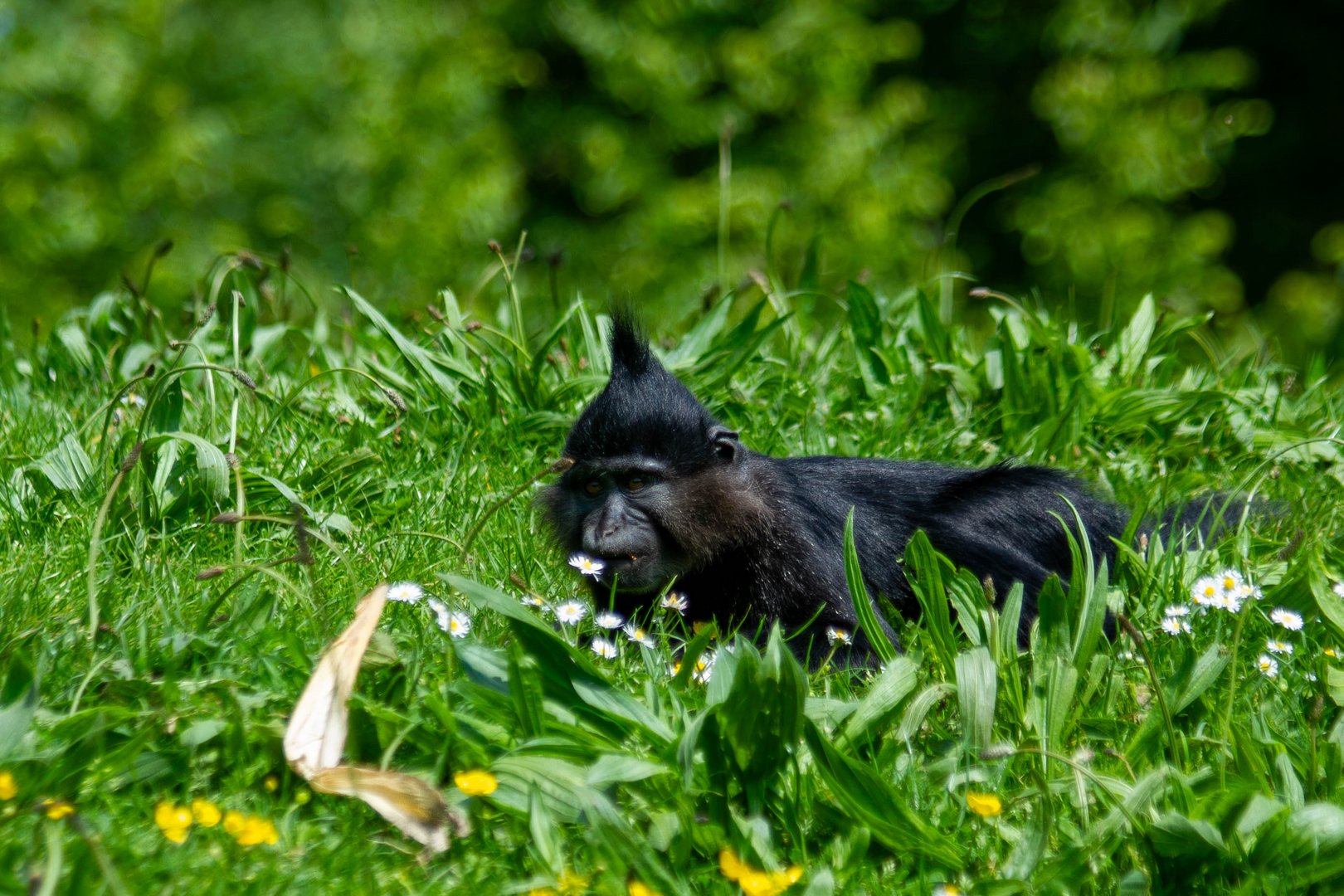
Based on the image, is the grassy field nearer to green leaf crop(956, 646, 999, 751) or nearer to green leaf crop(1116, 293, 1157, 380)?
green leaf crop(956, 646, 999, 751)

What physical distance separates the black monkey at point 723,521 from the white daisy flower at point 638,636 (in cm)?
42

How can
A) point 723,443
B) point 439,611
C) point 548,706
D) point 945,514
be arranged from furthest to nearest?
point 945,514 < point 723,443 < point 439,611 < point 548,706

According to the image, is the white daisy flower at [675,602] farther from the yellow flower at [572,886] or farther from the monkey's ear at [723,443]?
the yellow flower at [572,886]

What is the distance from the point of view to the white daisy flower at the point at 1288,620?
3.92 m

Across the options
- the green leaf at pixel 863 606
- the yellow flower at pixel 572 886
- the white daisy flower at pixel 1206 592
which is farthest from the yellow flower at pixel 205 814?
the white daisy flower at pixel 1206 592

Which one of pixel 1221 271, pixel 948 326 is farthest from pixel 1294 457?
pixel 1221 271

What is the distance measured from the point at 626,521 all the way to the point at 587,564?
317 mm

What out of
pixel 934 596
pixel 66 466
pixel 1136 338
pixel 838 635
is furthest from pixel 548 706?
pixel 1136 338

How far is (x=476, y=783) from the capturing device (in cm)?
292

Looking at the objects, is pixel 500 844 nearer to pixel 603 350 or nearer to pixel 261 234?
pixel 603 350

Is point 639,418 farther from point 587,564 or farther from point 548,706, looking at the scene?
point 548,706

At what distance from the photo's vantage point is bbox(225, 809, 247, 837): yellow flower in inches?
109

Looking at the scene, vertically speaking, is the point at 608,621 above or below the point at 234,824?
below

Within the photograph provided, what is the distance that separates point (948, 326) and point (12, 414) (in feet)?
13.5
